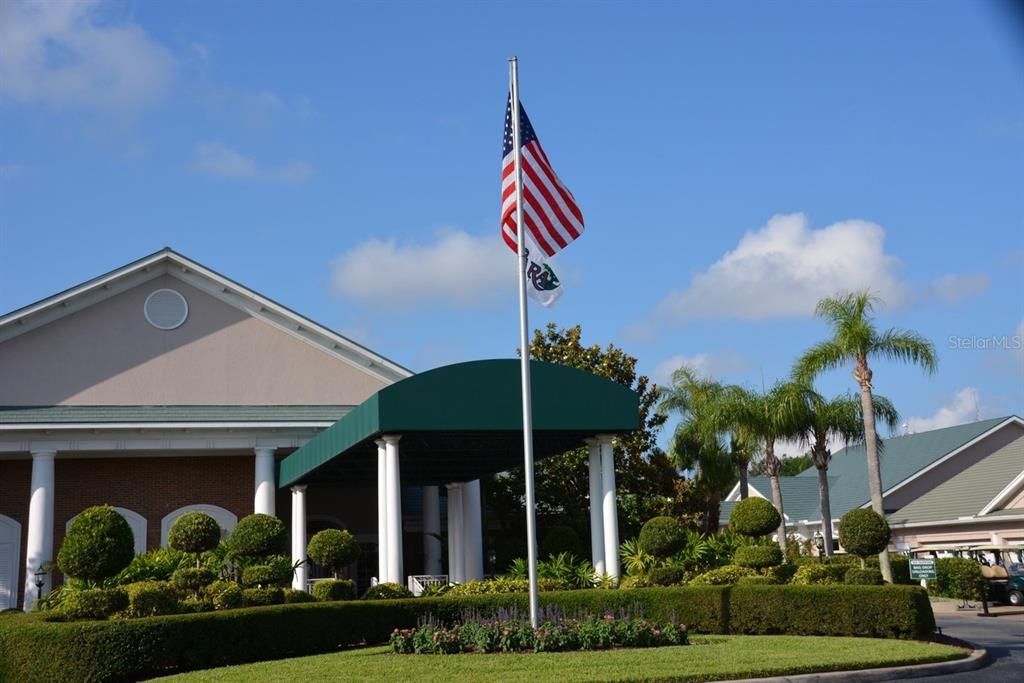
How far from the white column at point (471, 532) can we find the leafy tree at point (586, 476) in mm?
7197

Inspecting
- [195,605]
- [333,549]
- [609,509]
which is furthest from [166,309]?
[609,509]

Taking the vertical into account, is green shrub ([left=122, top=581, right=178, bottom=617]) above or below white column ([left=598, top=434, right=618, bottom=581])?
below

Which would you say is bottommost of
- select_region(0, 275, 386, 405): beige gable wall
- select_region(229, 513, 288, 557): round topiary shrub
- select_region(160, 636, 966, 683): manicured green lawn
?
select_region(160, 636, 966, 683): manicured green lawn

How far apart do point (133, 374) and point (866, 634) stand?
23.3 m

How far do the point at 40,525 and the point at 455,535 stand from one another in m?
11.9

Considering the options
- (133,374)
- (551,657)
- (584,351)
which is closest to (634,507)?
(584,351)

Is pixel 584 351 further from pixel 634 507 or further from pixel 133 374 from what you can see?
pixel 133 374

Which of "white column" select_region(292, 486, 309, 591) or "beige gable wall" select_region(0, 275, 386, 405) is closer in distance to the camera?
"white column" select_region(292, 486, 309, 591)

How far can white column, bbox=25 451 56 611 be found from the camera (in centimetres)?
3016

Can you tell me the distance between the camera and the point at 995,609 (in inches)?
1238

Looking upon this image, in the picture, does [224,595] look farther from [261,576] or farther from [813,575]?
[813,575]

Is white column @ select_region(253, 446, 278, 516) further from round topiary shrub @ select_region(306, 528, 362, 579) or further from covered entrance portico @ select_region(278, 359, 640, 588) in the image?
round topiary shrub @ select_region(306, 528, 362, 579)

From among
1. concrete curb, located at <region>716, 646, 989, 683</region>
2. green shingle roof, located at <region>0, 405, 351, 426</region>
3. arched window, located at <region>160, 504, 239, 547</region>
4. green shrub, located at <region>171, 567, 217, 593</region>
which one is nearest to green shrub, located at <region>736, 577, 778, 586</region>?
concrete curb, located at <region>716, 646, 989, 683</region>

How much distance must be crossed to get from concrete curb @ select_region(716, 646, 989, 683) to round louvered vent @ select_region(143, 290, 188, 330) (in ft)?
82.3
